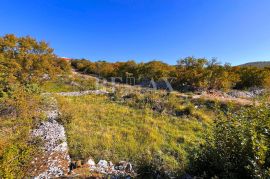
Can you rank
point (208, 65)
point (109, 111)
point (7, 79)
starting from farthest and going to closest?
1. point (208, 65)
2. point (7, 79)
3. point (109, 111)

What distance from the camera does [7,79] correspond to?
414 inches

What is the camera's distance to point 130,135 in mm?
5984

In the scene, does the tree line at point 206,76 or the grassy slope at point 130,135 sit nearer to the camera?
the grassy slope at point 130,135

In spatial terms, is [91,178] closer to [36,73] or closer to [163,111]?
[163,111]

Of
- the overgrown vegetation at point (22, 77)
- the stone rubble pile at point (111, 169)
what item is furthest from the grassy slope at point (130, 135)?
the overgrown vegetation at point (22, 77)

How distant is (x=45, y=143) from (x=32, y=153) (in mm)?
745

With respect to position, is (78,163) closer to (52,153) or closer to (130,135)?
(52,153)

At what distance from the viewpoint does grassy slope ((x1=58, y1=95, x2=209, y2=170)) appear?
4730 mm

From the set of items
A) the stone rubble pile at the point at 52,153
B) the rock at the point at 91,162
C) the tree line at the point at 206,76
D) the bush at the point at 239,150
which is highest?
the tree line at the point at 206,76

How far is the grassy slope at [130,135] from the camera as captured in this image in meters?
4.73

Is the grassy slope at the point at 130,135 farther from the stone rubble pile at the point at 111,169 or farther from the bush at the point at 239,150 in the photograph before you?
the bush at the point at 239,150

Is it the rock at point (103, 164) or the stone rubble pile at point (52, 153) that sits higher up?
the stone rubble pile at point (52, 153)

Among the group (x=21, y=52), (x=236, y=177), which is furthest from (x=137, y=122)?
(x=21, y=52)

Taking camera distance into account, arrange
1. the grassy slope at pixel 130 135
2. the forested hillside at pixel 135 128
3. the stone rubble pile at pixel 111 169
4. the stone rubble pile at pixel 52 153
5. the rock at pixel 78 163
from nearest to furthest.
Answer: the forested hillside at pixel 135 128 → the stone rubble pile at pixel 111 169 → the stone rubble pile at pixel 52 153 → the rock at pixel 78 163 → the grassy slope at pixel 130 135
